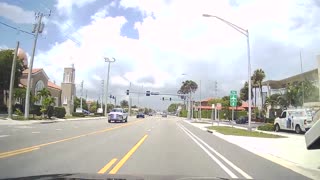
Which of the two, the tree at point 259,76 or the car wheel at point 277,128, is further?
the tree at point 259,76

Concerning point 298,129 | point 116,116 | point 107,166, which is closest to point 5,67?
point 116,116

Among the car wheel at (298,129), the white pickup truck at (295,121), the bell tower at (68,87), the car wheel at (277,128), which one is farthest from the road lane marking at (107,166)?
the bell tower at (68,87)

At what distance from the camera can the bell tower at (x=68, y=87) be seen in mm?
97188

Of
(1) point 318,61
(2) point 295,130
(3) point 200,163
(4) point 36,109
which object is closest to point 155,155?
(3) point 200,163

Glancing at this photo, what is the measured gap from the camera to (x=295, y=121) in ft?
120

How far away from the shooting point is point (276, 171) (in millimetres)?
12891

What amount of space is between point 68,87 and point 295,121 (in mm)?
69793

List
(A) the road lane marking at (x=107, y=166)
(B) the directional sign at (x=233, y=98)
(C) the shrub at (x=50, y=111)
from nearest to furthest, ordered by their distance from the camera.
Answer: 1. (A) the road lane marking at (x=107, y=166)
2. (B) the directional sign at (x=233, y=98)
3. (C) the shrub at (x=50, y=111)

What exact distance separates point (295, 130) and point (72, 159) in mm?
27381

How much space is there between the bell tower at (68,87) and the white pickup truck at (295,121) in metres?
64.8

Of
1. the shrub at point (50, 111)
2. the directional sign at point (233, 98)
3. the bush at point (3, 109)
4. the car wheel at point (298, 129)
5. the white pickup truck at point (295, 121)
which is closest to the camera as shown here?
the white pickup truck at point (295, 121)

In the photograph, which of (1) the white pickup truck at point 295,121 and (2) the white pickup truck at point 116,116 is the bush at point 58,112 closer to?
(2) the white pickup truck at point 116,116

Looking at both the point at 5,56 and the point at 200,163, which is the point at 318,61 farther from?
the point at 5,56

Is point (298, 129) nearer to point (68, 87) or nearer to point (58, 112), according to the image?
point (58, 112)
